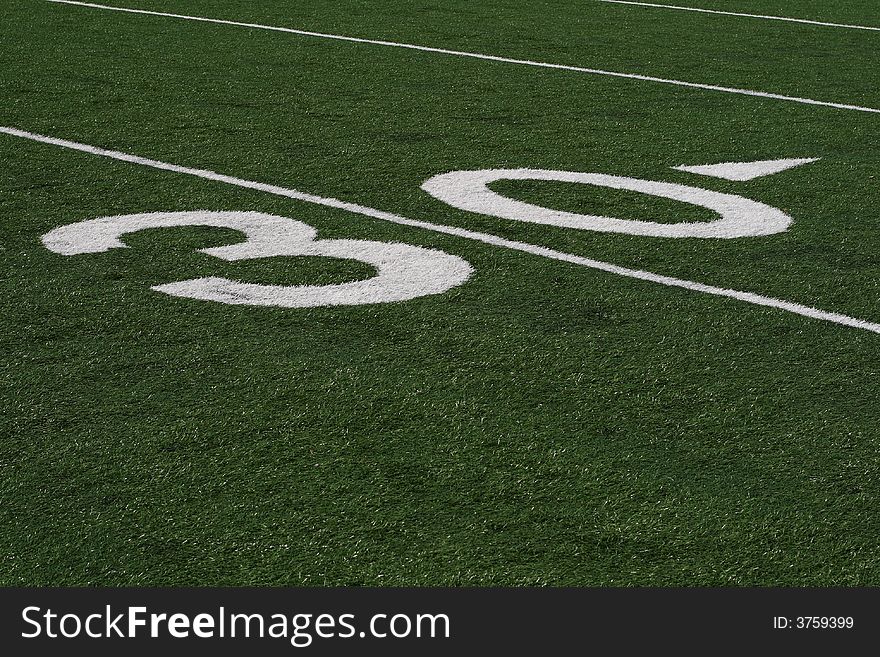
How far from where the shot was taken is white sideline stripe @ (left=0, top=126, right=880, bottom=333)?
3.70 m

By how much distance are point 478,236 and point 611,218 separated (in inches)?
21.8

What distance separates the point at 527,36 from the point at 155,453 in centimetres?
718

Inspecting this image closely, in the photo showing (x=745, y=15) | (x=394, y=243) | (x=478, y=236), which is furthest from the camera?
(x=745, y=15)

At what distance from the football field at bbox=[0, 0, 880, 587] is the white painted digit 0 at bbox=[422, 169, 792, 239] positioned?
20 mm

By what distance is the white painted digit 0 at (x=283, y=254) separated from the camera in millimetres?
3725

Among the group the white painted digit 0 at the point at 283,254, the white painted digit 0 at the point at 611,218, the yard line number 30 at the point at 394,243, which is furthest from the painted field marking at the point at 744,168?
the white painted digit 0 at the point at 283,254

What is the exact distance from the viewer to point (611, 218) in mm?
4633

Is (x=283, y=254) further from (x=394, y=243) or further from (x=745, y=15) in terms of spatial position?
(x=745, y=15)

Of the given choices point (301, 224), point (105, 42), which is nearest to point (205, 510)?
point (301, 224)

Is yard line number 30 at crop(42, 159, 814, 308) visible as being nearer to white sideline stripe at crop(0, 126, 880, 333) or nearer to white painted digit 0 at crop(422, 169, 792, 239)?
white painted digit 0 at crop(422, 169, 792, 239)

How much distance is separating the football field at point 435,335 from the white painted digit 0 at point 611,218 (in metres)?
0.02

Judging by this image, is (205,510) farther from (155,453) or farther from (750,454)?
(750,454)

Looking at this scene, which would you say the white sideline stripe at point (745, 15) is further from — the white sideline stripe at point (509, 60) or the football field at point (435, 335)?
the football field at point (435, 335)

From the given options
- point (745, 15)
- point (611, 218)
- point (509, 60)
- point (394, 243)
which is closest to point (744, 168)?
point (611, 218)
